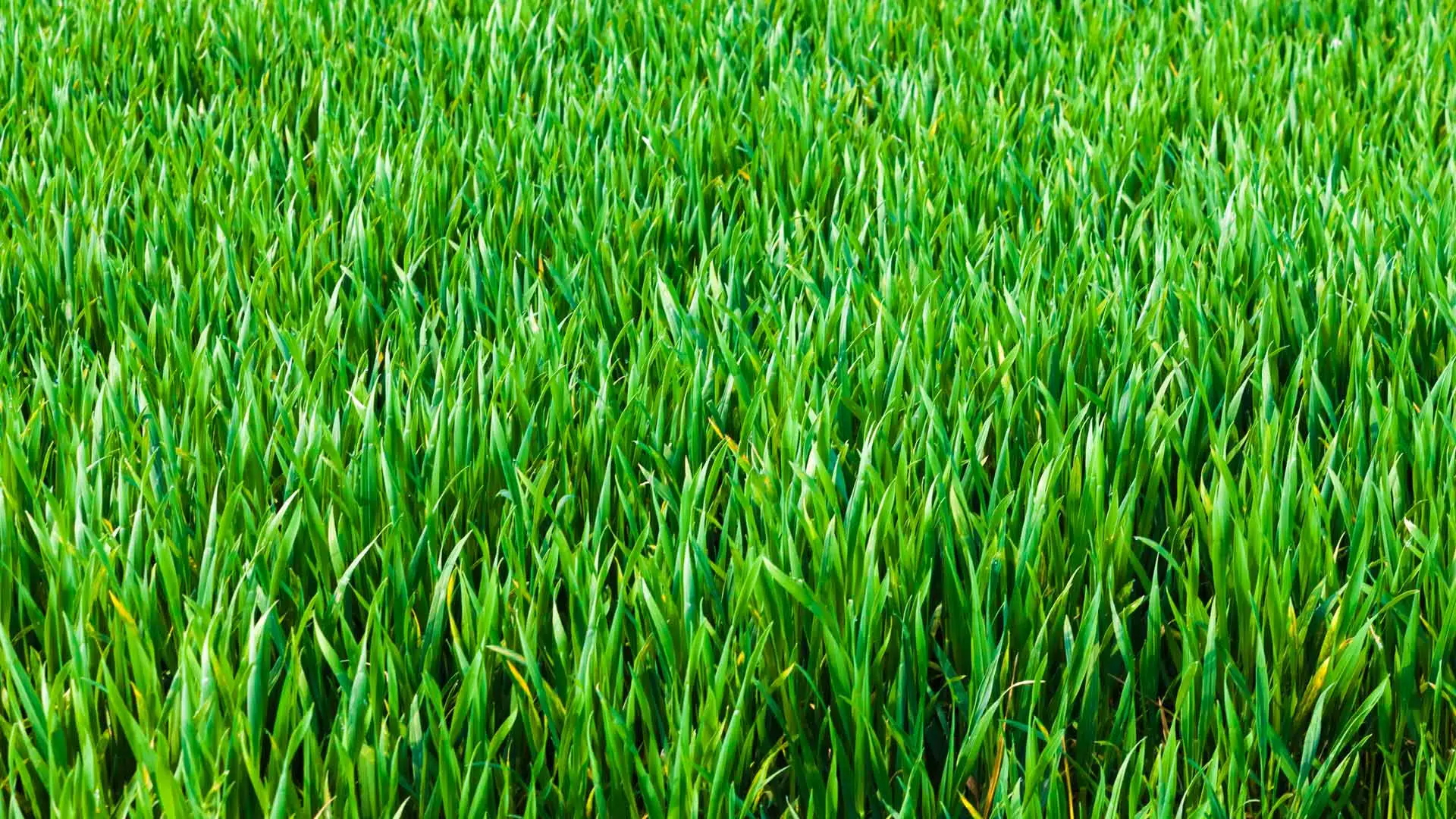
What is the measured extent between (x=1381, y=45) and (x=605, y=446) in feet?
6.87

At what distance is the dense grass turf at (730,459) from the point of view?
102 centimetres

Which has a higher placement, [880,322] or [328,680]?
[880,322]

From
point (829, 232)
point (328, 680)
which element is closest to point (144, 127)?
point (829, 232)

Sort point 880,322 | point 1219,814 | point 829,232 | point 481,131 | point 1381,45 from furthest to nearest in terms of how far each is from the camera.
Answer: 1. point 1381,45
2. point 481,131
3. point 829,232
4. point 880,322
5. point 1219,814

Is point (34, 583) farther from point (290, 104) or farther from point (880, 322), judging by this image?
point (290, 104)

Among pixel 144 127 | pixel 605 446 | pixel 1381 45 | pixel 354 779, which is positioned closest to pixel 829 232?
pixel 605 446

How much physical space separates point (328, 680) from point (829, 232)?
3.63ft

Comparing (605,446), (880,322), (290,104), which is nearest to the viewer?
(605,446)

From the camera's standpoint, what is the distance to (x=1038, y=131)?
2.32 metres

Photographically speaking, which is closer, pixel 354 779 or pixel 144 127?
pixel 354 779

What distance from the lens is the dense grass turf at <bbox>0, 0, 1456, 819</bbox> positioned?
A: 102 cm

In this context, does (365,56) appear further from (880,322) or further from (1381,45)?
(1381,45)

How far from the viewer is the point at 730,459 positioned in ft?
4.65

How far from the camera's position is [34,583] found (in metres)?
1.24
